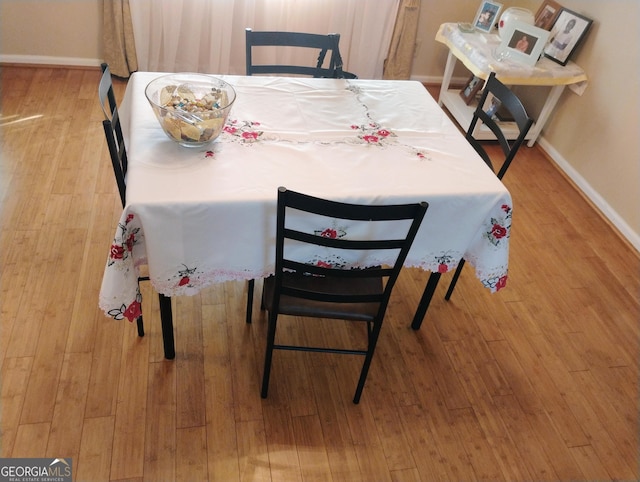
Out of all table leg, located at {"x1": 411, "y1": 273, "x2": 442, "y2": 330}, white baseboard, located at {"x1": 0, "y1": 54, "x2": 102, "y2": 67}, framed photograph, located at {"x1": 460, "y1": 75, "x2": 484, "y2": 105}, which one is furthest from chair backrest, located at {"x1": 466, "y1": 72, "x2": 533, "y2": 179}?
white baseboard, located at {"x1": 0, "y1": 54, "x2": 102, "y2": 67}

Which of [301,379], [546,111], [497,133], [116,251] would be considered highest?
[497,133]

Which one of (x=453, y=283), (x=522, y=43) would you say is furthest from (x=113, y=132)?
(x=522, y=43)

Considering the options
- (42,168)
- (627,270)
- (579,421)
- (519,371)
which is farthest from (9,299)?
(627,270)

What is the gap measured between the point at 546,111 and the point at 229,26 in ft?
7.02

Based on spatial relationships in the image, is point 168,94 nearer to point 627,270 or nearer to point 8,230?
point 8,230

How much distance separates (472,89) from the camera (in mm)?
3387

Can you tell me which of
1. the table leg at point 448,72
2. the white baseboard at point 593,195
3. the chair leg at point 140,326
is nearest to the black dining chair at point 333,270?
the chair leg at point 140,326

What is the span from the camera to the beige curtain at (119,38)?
3.08 meters

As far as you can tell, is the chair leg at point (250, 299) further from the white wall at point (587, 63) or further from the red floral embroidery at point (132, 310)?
the white wall at point (587, 63)

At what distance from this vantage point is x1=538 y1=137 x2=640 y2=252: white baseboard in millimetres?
2762

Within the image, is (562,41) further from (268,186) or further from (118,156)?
(118,156)

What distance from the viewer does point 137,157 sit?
1496 millimetres

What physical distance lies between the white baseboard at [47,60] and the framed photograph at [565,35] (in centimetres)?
297

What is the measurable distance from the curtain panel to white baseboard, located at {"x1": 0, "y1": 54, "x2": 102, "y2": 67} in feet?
1.21
